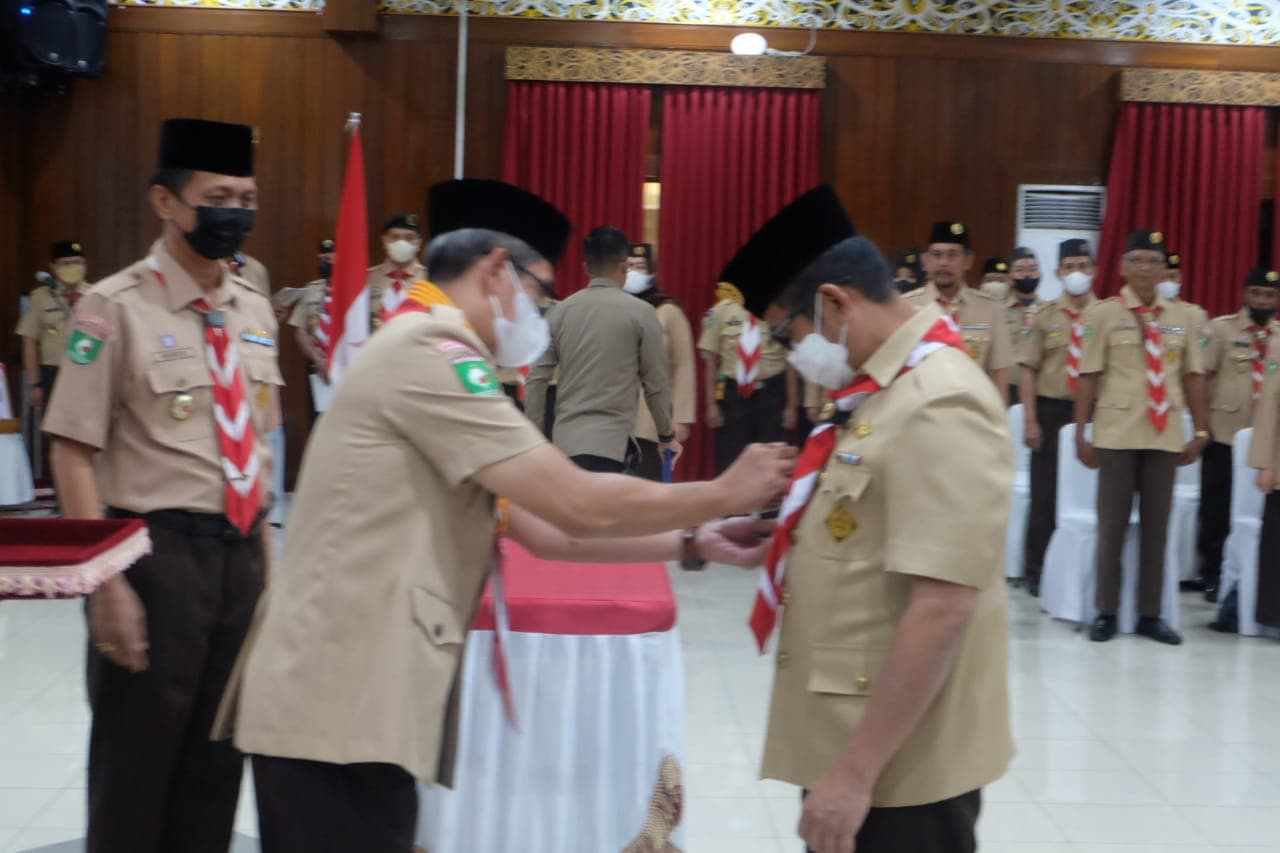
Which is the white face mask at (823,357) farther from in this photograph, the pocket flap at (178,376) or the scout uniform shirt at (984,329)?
the scout uniform shirt at (984,329)

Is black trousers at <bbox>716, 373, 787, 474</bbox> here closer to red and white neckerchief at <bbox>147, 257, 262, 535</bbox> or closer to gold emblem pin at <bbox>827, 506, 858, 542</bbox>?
red and white neckerchief at <bbox>147, 257, 262, 535</bbox>

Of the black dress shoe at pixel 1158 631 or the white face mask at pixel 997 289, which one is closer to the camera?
the black dress shoe at pixel 1158 631

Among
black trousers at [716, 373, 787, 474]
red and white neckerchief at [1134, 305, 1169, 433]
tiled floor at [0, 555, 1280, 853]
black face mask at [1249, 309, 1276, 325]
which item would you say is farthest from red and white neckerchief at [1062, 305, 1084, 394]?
black trousers at [716, 373, 787, 474]

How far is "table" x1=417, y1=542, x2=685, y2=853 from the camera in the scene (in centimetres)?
288

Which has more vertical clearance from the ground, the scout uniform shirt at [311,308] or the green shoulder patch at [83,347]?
the green shoulder patch at [83,347]

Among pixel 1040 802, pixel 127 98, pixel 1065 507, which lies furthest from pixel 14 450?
pixel 1040 802

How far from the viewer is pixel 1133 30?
9.48 m

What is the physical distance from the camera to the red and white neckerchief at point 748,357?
7656 mm

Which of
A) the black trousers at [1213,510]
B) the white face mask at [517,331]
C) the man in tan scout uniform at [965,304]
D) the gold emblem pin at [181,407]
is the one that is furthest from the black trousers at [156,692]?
the black trousers at [1213,510]

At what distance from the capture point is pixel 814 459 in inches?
73.8

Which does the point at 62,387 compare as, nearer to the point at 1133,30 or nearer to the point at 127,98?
the point at 127,98

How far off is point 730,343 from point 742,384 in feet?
0.90

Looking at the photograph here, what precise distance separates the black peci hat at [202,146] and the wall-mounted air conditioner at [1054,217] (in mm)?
7466

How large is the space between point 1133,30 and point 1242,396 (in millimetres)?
3476
